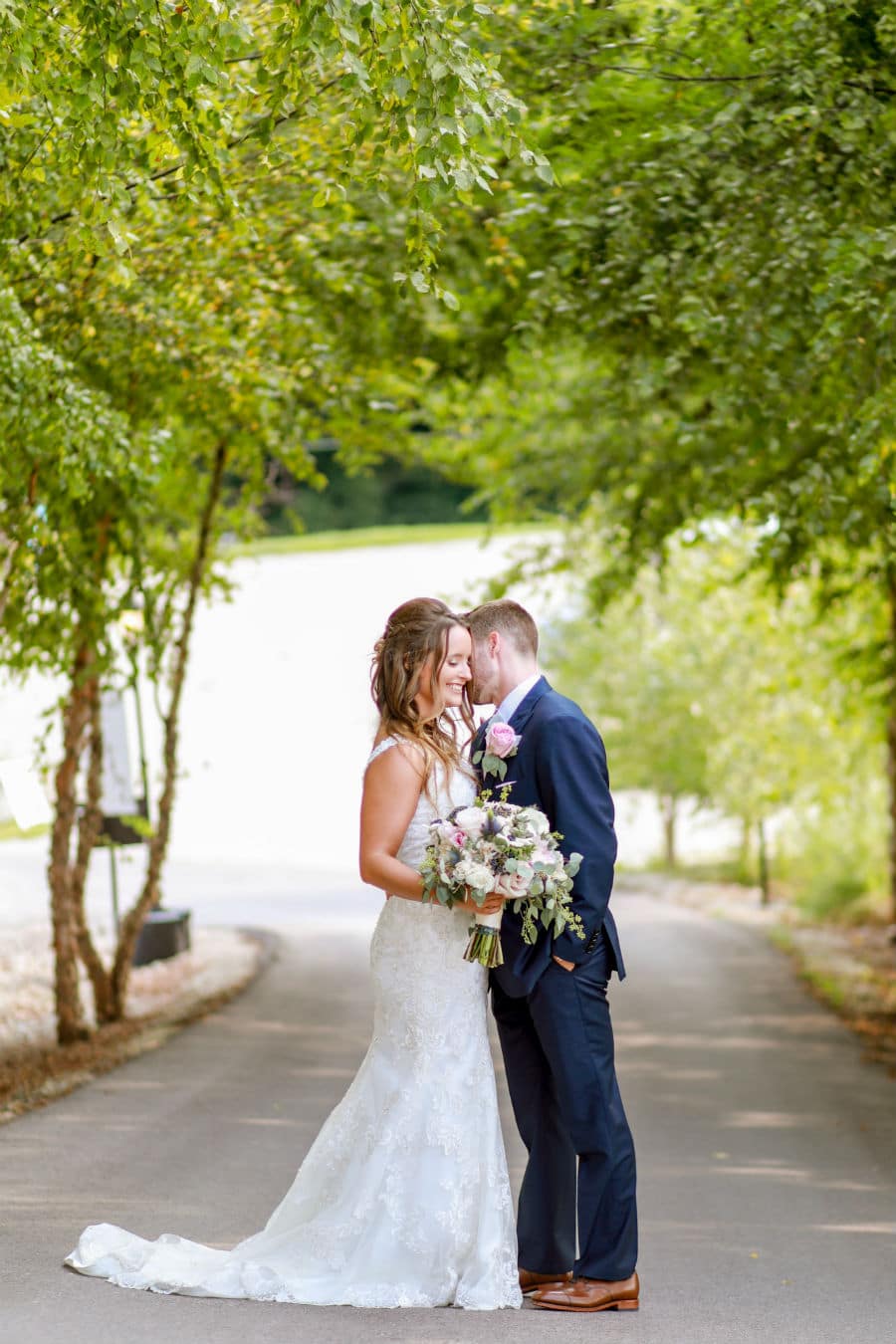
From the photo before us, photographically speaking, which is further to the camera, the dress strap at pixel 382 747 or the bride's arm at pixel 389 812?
the dress strap at pixel 382 747

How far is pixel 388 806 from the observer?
5.36 meters

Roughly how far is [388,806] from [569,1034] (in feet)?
3.17

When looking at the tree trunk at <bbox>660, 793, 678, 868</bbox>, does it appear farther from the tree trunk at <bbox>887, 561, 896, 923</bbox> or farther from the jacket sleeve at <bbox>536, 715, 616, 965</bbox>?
the jacket sleeve at <bbox>536, 715, 616, 965</bbox>

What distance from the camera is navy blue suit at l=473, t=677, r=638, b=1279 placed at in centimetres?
526

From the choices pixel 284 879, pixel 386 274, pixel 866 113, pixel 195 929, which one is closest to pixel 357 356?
pixel 386 274

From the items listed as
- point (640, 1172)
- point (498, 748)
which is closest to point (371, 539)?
point (640, 1172)

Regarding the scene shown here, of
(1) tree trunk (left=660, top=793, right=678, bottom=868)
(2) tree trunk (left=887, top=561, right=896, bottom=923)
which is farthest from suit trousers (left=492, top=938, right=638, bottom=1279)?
(1) tree trunk (left=660, top=793, right=678, bottom=868)

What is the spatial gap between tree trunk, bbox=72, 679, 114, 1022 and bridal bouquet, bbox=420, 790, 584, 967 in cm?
702

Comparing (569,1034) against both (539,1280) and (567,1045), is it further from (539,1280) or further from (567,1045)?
(539,1280)

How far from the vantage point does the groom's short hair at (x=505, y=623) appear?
18.4 ft

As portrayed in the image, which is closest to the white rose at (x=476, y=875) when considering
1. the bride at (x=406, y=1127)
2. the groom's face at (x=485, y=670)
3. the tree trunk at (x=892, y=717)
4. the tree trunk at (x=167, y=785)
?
the bride at (x=406, y=1127)

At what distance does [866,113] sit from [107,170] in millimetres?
3670

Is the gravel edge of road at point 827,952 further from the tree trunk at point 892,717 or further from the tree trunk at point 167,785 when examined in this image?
the tree trunk at point 167,785

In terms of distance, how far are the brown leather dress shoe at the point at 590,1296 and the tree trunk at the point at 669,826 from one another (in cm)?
2443
